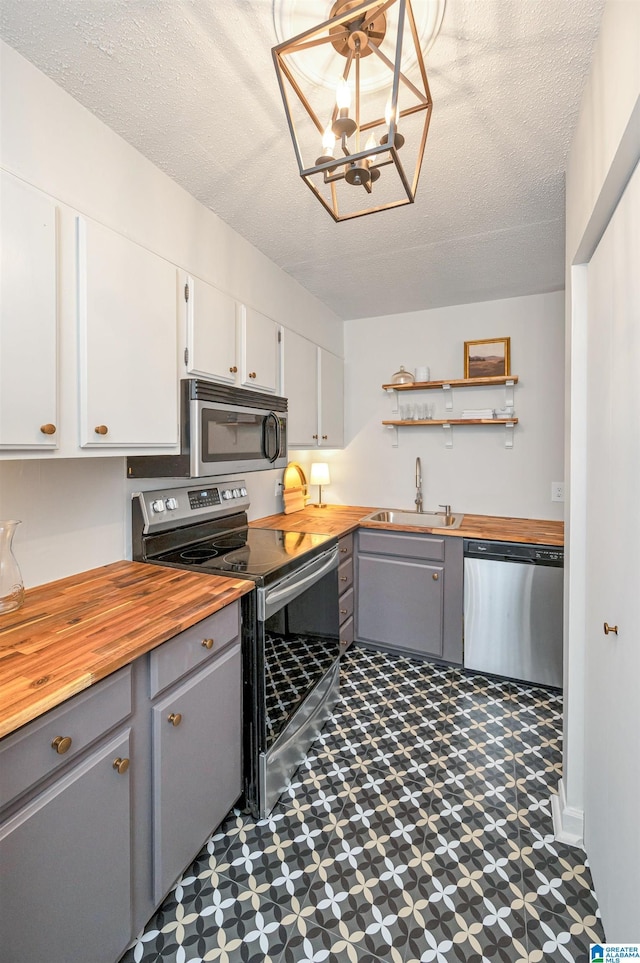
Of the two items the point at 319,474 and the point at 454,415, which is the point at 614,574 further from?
the point at 319,474

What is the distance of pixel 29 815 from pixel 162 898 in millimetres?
631

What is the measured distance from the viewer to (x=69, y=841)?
94 cm

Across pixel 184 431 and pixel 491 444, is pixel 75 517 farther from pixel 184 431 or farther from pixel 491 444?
pixel 491 444

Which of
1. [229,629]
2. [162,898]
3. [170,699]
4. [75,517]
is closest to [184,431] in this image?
[75,517]

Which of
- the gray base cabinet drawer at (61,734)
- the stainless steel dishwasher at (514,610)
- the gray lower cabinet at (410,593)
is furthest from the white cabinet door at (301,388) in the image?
the gray base cabinet drawer at (61,734)

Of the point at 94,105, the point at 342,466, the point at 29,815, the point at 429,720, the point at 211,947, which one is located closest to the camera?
the point at 29,815

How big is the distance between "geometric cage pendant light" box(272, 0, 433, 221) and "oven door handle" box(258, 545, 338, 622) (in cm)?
125

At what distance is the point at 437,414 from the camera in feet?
10.7

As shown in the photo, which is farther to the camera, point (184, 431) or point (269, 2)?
point (184, 431)

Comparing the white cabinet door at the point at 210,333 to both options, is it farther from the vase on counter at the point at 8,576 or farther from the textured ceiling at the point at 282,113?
the vase on counter at the point at 8,576

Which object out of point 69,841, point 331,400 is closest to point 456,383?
point 331,400

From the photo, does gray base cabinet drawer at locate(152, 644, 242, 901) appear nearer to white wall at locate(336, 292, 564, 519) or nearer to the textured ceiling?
the textured ceiling

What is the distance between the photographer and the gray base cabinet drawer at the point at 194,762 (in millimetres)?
1209

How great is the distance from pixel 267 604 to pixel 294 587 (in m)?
0.23
